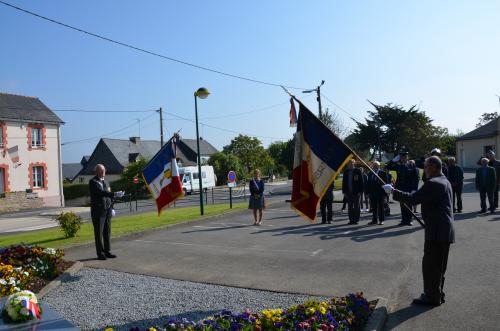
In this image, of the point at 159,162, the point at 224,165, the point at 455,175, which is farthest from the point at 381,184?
the point at 224,165

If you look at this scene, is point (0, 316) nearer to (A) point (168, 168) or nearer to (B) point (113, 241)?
(A) point (168, 168)

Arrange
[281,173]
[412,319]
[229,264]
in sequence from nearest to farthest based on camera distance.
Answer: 1. [412,319]
2. [229,264]
3. [281,173]

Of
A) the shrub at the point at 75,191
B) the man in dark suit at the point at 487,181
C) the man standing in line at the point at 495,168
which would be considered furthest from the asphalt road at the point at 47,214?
the man standing in line at the point at 495,168

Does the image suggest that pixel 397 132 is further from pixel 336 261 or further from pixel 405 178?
pixel 336 261

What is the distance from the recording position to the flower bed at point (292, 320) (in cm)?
460

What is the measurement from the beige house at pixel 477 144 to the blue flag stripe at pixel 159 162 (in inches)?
1667

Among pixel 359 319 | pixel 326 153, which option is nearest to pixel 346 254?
pixel 326 153

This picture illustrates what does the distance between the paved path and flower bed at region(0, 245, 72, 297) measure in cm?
112

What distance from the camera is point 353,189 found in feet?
44.1

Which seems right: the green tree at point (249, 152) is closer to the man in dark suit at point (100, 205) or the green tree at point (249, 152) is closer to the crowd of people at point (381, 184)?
the crowd of people at point (381, 184)

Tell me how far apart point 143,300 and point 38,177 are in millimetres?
37350

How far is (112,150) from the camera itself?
203 ft

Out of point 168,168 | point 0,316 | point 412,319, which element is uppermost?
point 168,168

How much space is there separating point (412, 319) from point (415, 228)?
7075mm
